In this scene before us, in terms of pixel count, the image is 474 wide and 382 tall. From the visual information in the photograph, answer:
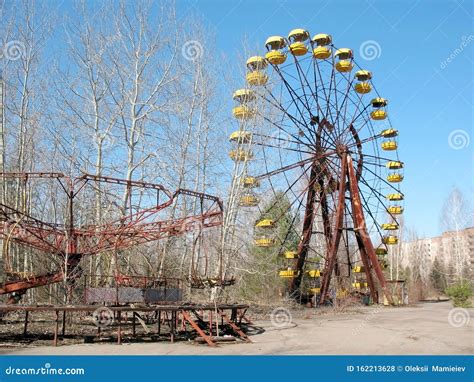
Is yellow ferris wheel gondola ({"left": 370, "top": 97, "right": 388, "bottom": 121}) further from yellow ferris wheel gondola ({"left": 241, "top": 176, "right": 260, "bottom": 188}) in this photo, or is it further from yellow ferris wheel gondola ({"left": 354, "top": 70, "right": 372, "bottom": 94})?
yellow ferris wheel gondola ({"left": 241, "top": 176, "right": 260, "bottom": 188})

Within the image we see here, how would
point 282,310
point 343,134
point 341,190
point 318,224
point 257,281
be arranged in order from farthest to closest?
point 318,224 < point 257,281 < point 343,134 < point 341,190 < point 282,310

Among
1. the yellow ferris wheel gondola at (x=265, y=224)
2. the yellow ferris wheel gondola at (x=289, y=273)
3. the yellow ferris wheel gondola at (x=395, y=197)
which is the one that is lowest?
the yellow ferris wheel gondola at (x=289, y=273)

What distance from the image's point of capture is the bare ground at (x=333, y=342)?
1304 centimetres

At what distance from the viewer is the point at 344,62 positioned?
30250 millimetres

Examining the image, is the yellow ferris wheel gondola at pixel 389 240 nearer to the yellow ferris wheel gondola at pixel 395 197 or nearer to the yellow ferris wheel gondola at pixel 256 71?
the yellow ferris wheel gondola at pixel 395 197

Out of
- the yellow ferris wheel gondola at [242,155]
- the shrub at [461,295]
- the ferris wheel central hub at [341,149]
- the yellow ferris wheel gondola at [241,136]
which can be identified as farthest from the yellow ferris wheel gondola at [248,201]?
the shrub at [461,295]

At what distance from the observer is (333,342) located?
49.2 ft

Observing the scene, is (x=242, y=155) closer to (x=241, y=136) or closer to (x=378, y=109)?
(x=241, y=136)

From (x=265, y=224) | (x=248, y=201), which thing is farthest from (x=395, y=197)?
(x=248, y=201)

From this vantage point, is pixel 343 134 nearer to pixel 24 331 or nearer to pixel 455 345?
pixel 455 345

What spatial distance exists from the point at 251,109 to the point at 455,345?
17.3 m

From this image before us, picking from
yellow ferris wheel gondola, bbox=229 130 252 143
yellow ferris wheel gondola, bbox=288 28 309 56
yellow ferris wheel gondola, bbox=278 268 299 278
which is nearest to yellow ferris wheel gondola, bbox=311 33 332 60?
yellow ferris wheel gondola, bbox=288 28 309 56

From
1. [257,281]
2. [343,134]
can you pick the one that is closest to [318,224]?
[257,281]

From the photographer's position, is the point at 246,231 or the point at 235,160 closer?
Answer: the point at 235,160
